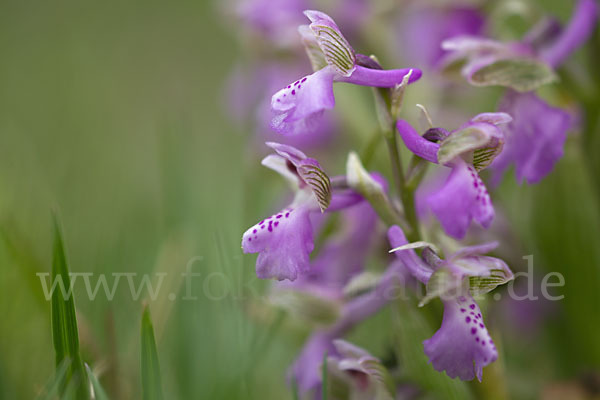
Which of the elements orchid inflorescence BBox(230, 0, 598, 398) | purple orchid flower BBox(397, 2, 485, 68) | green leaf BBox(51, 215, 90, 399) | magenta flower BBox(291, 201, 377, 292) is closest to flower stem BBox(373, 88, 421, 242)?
orchid inflorescence BBox(230, 0, 598, 398)

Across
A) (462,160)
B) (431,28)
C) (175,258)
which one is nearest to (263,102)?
(431,28)

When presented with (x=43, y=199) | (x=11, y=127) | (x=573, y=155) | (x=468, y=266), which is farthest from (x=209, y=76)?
(x=468, y=266)

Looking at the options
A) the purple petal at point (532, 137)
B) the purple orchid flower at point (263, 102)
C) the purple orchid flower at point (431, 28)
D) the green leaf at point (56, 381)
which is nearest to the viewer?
the green leaf at point (56, 381)

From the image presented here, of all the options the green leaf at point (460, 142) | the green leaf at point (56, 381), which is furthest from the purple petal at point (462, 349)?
the green leaf at point (56, 381)

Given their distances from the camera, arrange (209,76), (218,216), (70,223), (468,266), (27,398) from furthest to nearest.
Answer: (209,76), (218,216), (70,223), (27,398), (468,266)

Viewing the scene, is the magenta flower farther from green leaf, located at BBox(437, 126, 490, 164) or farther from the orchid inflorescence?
green leaf, located at BBox(437, 126, 490, 164)

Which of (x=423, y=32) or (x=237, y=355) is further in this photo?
(x=423, y=32)

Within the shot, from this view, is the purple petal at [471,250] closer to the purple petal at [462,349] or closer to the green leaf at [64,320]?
the purple petal at [462,349]

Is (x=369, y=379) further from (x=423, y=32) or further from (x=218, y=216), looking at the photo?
(x=423, y=32)
